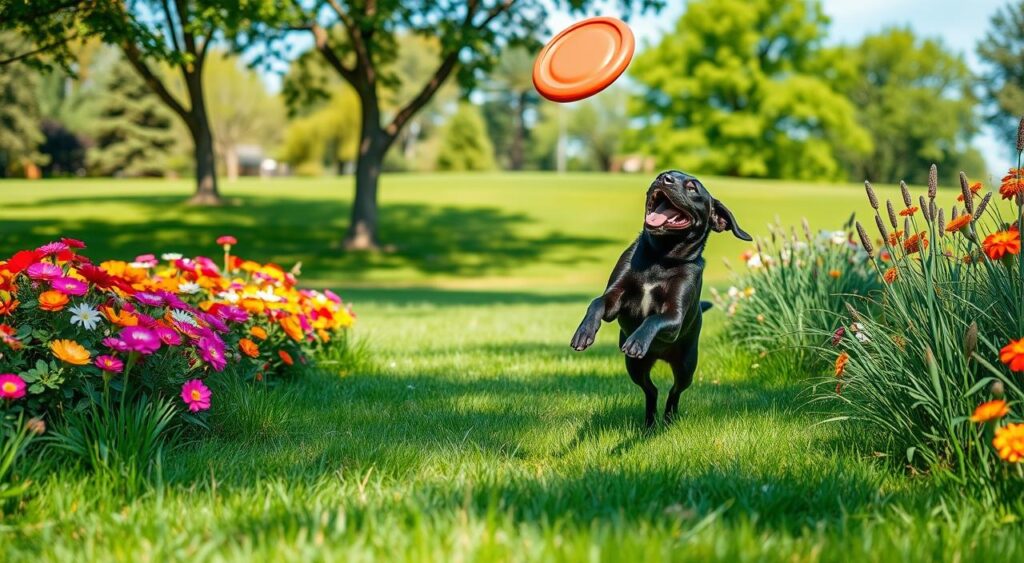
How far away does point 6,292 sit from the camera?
349cm

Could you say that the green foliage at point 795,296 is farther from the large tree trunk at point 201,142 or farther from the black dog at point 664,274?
the large tree trunk at point 201,142

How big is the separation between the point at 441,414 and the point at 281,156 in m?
68.1

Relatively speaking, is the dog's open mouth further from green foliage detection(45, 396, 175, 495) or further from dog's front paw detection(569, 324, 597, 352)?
green foliage detection(45, 396, 175, 495)

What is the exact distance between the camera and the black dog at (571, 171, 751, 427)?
3.76m

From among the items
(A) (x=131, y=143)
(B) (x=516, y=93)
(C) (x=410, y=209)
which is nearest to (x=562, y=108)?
(B) (x=516, y=93)

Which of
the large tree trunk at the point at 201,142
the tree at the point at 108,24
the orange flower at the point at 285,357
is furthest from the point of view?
the large tree trunk at the point at 201,142

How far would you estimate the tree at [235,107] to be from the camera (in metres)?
64.0

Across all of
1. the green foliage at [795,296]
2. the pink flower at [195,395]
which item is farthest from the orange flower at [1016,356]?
the pink flower at [195,395]

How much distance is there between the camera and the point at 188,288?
4.79 metres

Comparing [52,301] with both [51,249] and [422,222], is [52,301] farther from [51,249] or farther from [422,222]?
[422,222]

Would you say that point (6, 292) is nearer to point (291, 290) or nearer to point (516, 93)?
point (291, 290)

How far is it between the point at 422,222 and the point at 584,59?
2534cm

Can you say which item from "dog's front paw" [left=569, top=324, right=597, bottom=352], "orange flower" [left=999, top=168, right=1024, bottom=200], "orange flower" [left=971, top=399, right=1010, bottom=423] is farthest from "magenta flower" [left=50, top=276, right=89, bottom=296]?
"orange flower" [left=999, top=168, right=1024, bottom=200]

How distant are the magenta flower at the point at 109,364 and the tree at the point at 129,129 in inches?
2204
